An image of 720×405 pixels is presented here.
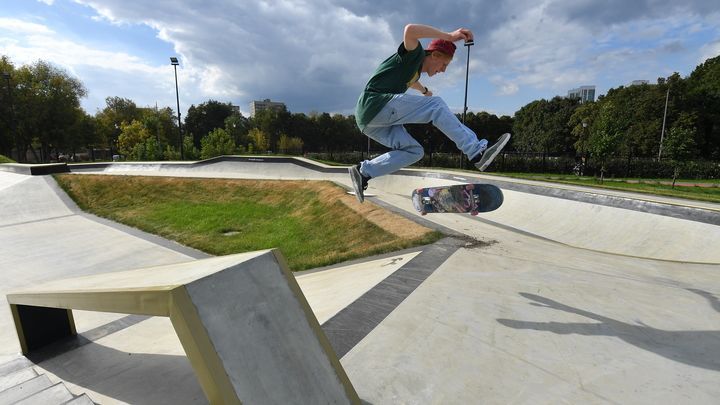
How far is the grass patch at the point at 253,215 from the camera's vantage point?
30.2ft

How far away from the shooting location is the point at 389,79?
410cm

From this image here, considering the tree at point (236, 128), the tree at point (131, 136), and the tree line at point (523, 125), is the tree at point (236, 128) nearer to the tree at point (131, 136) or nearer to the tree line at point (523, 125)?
the tree line at point (523, 125)

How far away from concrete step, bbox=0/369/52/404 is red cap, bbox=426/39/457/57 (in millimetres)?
5029

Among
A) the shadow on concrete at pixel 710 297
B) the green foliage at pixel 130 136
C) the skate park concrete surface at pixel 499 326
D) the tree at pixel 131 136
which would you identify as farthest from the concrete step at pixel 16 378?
the green foliage at pixel 130 136

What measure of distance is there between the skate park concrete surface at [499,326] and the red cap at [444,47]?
2.97 meters

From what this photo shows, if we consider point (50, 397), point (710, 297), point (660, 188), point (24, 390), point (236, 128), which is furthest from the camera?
point (236, 128)

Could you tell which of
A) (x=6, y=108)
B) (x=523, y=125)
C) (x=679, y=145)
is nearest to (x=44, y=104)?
(x=6, y=108)

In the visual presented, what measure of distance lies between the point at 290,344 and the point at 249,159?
2691cm

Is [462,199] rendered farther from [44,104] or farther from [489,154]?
[44,104]

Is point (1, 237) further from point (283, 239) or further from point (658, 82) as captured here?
point (658, 82)

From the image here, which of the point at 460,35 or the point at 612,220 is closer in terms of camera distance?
the point at 460,35

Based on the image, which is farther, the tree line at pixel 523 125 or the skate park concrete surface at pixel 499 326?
the tree line at pixel 523 125


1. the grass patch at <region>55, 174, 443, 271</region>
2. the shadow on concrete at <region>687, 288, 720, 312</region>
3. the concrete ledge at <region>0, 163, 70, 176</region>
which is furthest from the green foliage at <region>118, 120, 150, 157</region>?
the shadow on concrete at <region>687, 288, 720, 312</region>

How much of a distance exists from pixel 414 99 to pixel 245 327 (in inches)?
116
